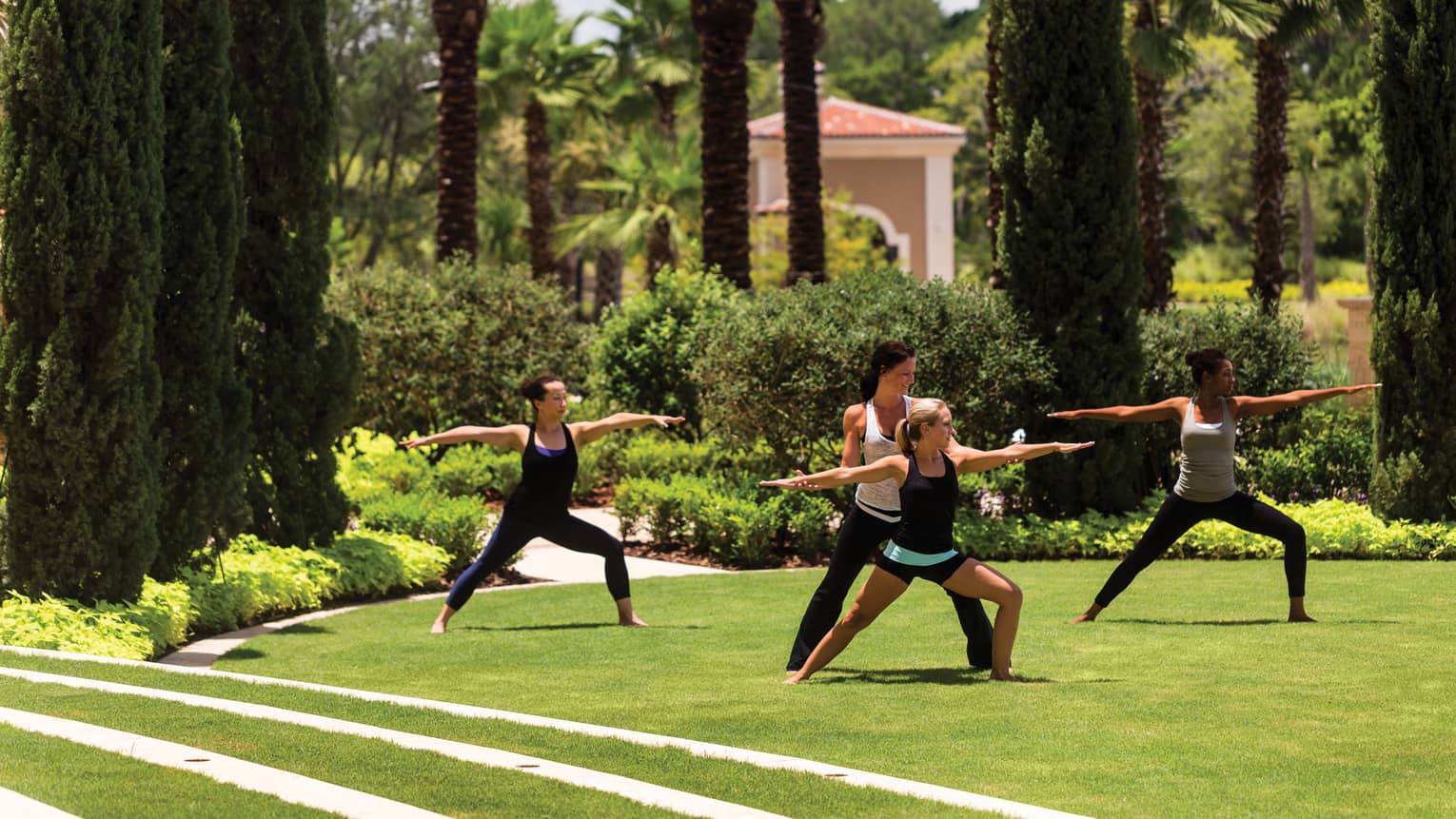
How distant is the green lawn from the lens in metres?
6.57

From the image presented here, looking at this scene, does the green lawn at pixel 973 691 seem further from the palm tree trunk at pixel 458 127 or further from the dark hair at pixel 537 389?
the palm tree trunk at pixel 458 127

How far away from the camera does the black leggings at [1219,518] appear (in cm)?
1106

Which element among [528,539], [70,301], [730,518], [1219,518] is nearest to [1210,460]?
[1219,518]

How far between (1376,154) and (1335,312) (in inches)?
988

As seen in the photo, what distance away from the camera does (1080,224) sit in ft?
56.4

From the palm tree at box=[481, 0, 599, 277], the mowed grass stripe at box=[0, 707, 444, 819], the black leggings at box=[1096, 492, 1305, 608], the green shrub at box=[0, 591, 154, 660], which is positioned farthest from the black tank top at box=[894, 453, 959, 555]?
the palm tree at box=[481, 0, 599, 277]

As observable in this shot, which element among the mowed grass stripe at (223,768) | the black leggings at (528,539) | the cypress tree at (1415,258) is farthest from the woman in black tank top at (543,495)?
the cypress tree at (1415,258)

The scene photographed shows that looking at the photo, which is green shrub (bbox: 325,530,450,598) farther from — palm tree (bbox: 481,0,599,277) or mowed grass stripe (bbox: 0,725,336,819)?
palm tree (bbox: 481,0,599,277)

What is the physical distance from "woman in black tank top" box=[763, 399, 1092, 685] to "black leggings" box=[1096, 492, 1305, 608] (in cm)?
246

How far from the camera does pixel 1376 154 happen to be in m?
16.3

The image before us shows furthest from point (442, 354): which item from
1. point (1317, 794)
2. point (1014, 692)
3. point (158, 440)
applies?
point (1317, 794)

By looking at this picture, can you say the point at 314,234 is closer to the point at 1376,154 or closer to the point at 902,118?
the point at 1376,154

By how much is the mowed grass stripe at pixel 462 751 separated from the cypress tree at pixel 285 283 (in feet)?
18.8

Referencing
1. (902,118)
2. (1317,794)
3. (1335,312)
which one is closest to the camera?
(1317,794)
